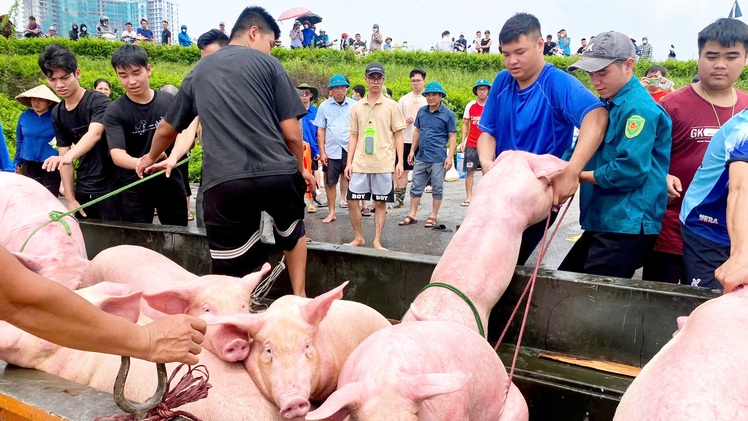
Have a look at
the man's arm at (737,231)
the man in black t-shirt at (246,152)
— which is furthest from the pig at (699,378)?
the man in black t-shirt at (246,152)

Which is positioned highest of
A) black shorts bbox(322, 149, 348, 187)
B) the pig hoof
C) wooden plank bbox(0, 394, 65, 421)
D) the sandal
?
the pig hoof

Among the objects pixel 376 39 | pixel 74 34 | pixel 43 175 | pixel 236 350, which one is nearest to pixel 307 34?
pixel 376 39

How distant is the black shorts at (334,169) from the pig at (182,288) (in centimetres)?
586

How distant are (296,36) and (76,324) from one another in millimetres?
26546

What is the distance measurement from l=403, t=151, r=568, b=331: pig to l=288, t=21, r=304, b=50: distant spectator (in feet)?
79.8

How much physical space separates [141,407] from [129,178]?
403 cm

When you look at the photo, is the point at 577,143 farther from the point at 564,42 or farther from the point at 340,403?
the point at 564,42

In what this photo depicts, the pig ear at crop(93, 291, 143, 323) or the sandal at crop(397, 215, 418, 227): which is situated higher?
the pig ear at crop(93, 291, 143, 323)

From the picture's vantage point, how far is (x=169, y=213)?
5602 millimetres

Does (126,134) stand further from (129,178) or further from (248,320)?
(248,320)

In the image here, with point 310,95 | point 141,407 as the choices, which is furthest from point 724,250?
point 310,95

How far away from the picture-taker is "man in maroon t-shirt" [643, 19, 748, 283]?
142 inches

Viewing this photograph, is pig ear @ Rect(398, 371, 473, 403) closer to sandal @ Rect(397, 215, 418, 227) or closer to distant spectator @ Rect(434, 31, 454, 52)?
sandal @ Rect(397, 215, 418, 227)

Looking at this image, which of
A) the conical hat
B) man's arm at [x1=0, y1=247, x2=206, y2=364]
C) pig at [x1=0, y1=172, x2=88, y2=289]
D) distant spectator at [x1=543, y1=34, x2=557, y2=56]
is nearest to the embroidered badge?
man's arm at [x1=0, y1=247, x2=206, y2=364]
